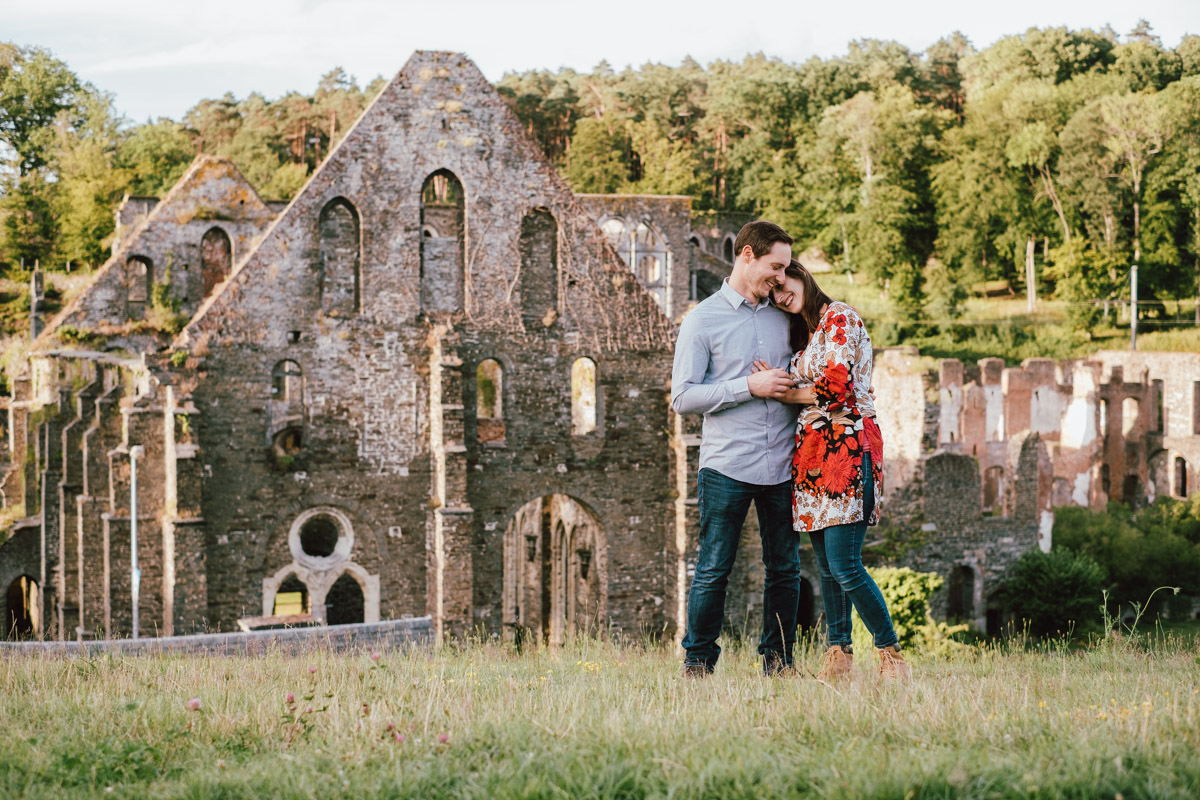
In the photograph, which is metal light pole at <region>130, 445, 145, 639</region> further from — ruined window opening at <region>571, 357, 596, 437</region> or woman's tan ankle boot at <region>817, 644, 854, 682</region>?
woman's tan ankle boot at <region>817, 644, 854, 682</region>

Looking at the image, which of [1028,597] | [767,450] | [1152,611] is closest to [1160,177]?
[1152,611]

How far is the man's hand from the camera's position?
290 inches

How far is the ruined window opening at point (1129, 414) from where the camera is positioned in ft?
167

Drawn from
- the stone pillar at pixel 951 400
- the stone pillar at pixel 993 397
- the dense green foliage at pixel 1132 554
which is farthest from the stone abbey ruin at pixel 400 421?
the stone pillar at pixel 993 397

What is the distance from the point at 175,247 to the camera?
Result: 87.4 ft

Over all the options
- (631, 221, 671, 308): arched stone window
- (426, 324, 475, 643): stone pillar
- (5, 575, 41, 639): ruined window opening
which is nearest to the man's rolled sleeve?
(426, 324, 475, 643): stone pillar

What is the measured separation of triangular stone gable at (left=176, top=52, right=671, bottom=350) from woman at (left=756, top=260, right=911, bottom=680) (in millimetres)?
14743

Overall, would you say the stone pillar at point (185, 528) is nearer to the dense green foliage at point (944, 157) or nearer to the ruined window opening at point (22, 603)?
the ruined window opening at point (22, 603)

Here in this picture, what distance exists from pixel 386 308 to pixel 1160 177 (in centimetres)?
5838

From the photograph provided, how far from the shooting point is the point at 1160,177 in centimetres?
6606

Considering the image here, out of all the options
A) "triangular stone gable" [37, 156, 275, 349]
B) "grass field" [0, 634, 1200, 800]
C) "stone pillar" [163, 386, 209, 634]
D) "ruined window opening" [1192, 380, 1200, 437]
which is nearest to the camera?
"grass field" [0, 634, 1200, 800]

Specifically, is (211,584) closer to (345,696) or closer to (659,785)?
(345,696)

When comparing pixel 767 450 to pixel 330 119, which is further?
pixel 330 119

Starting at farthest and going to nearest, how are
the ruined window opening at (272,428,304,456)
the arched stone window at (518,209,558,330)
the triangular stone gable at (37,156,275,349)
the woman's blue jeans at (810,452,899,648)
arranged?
the triangular stone gable at (37,156,275,349)
the arched stone window at (518,209,558,330)
the ruined window opening at (272,428,304,456)
the woman's blue jeans at (810,452,899,648)
